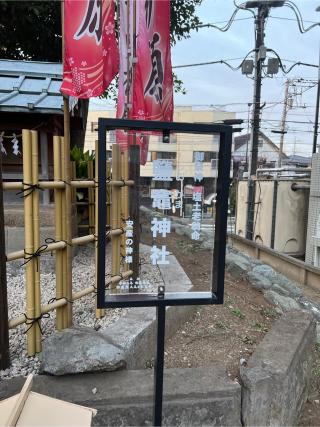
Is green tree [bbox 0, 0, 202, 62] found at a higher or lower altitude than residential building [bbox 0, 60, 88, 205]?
higher

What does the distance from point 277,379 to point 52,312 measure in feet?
6.32

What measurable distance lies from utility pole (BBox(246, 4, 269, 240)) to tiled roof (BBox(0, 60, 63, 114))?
23.2 feet

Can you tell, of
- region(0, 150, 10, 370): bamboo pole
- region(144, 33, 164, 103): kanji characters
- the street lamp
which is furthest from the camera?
the street lamp

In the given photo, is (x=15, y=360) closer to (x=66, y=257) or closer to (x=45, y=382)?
(x=45, y=382)

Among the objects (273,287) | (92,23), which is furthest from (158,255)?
(273,287)

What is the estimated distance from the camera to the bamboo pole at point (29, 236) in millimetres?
2518

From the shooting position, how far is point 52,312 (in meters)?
3.34

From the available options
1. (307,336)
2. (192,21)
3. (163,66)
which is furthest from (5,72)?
(192,21)

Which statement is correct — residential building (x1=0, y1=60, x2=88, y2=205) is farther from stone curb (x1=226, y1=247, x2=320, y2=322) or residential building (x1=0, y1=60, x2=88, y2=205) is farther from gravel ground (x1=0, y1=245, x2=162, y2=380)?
stone curb (x1=226, y1=247, x2=320, y2=322)

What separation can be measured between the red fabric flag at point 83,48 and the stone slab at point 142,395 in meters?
2.16

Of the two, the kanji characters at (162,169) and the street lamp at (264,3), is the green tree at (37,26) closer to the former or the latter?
the street lamp at (264,3)

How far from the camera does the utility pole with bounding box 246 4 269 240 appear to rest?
1108 cm

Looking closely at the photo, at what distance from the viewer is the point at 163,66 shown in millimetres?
4379

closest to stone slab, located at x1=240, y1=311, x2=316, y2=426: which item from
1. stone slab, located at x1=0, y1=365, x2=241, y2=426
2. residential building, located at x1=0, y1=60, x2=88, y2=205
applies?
stone slab, located at x1=0, y1=365, x2=241, y2=426
